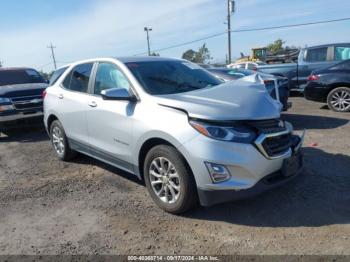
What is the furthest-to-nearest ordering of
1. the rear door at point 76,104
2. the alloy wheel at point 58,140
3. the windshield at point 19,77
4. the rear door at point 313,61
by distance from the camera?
the rear door at point 313,61
the windshield at point 19,77
the alloy wheel at point 58,140
the rear door at point 76,104

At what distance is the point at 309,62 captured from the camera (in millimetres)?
12609

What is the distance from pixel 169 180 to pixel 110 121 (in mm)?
1223

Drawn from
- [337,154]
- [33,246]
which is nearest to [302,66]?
[337,154]

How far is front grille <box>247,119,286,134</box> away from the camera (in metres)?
3.80

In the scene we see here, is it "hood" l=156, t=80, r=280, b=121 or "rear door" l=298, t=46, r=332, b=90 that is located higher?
"hood" l=156, t=80, r=280, b=121

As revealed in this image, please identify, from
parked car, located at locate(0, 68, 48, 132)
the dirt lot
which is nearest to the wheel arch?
the dirt lot

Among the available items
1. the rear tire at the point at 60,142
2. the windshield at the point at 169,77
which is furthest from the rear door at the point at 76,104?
the windshield at the point at 169,77

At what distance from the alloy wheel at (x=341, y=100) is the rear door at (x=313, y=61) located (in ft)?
9.60

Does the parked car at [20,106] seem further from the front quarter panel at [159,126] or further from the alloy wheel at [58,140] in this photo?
the front quarter panel at [159,126]

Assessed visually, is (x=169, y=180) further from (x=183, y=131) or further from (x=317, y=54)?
(x=317, y=54)

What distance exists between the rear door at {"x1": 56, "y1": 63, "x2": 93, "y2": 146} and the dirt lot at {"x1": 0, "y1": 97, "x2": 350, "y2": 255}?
619 mm

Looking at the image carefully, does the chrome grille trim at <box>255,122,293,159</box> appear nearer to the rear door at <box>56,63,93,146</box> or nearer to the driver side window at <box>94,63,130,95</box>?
the driver side window at <box>94,63,130,95</box>

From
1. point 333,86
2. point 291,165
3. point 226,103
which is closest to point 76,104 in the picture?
point 226,103

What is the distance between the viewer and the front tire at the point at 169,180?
3.84 m
